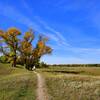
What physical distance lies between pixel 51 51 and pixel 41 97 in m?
61.4

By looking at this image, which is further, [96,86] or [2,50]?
[2,50]

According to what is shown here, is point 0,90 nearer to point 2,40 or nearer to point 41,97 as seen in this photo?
point 41,97

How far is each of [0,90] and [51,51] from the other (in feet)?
185

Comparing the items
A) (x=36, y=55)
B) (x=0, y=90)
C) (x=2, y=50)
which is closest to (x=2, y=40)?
(x=2, y=50)

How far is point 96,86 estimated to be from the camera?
31.1 meters

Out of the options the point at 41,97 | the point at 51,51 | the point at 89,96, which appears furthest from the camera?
the point at 51,51

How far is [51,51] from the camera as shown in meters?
85.4

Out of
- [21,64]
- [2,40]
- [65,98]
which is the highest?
[2,40]

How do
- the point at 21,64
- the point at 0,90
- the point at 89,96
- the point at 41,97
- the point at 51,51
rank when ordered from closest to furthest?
the point at 41,97, the point at 89,96, the point at 0,90, the point at 51,51, the point at 21,64

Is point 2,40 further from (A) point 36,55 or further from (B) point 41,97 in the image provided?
(B) point 41,97

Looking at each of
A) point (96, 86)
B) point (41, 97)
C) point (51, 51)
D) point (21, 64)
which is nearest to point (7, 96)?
point (41, 97)

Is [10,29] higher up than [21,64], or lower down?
higher up

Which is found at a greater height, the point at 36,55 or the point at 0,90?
the point at 36,55

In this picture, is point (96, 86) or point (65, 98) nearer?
point (65, 98)
